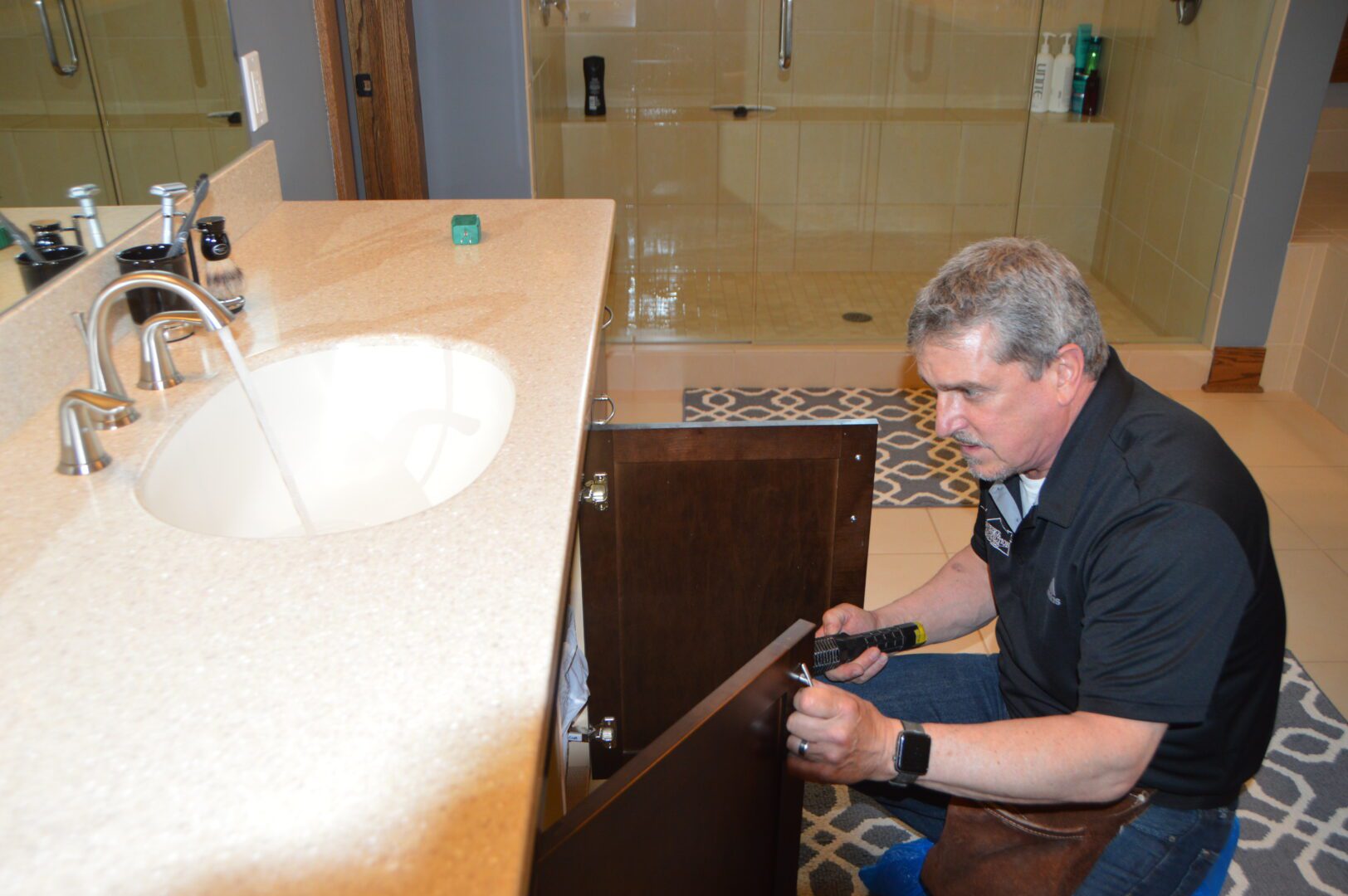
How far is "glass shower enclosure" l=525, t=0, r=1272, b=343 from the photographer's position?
3.79 meters

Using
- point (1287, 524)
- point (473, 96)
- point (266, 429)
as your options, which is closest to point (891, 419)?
point (1287, 524)

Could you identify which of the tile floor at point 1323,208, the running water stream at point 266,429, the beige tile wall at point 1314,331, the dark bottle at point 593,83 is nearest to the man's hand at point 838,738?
the running water stream at point 266,429

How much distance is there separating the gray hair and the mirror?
1.12m

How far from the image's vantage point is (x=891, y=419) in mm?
3463

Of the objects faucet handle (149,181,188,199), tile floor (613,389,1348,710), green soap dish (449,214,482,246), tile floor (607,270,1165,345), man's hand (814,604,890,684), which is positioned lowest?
tile floor (613,389,1348,710)

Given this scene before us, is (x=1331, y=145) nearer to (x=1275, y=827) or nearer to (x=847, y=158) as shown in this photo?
(x=847, y=158)

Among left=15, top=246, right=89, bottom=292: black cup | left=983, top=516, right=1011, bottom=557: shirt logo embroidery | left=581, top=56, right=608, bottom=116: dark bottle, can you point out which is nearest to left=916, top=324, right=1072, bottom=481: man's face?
left=983, top=516, right=1011, bottom=557: shirt logo embroidery

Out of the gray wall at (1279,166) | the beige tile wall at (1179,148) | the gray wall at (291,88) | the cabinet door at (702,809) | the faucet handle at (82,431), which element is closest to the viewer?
the cabinet door at (702,809)

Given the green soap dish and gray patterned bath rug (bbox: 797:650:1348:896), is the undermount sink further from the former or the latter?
gray patterned bath rug (bbox: 797:650:1348:896)

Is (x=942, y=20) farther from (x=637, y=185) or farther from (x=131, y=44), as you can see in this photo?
(x=131, y=44)

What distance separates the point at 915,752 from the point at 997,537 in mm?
357

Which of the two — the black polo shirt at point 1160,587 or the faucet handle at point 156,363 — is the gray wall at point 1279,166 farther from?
the faucet handle at point 156,363

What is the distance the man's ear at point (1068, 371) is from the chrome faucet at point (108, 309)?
988mm

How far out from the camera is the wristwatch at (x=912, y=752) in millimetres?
1246
